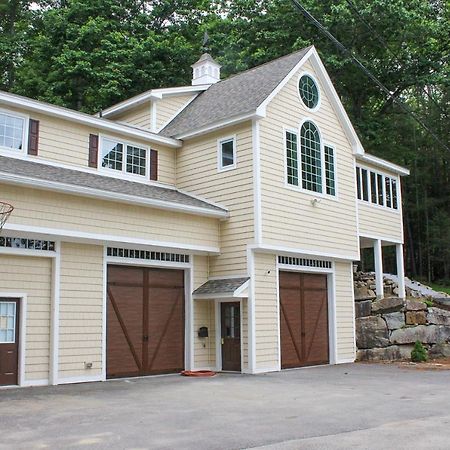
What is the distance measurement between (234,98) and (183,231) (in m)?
5.21

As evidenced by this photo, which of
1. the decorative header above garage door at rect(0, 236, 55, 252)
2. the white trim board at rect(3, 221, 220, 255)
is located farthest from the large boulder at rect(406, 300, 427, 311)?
the decorative header above garage door at rect(0, 236, 55, 252)

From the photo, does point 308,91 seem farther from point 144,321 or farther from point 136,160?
point 144,321

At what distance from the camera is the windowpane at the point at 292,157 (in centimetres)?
1770

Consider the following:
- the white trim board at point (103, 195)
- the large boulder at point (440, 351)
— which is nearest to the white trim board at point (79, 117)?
the white trim board at point (103, 195)

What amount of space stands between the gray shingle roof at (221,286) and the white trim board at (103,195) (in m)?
1.78

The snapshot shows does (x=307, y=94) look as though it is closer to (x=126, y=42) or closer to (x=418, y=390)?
(x=418, y=390)

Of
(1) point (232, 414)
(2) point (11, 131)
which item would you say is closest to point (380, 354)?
(1) point (232, 414)

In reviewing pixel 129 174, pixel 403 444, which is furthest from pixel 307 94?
pixel 403 444

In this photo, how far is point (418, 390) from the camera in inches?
485

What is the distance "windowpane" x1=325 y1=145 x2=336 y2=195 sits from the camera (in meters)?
19.2

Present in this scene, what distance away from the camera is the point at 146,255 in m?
15.9

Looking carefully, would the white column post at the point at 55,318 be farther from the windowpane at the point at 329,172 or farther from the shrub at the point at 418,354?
the shrub at the point at 418,354

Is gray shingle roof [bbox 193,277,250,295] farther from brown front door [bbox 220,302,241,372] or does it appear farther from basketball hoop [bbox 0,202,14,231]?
basketball hoop [bbox 0,202,14,231]

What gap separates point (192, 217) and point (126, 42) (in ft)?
59.1
